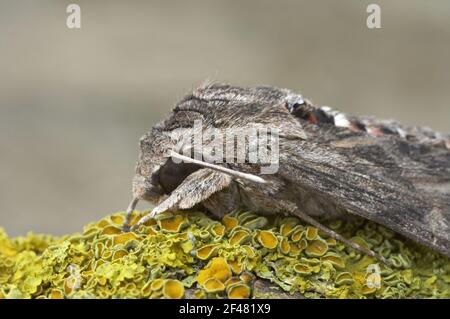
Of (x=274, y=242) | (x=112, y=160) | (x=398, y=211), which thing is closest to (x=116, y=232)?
(x=274, y=242)

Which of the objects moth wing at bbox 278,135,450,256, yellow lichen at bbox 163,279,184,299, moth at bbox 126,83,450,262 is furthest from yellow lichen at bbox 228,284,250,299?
moth wing at bbox 278,135,450,256

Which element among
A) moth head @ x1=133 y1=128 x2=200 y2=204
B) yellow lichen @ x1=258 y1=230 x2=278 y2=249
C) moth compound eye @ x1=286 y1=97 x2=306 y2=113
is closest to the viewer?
yellow lichen @ x1=258 y1=230 x2=278 y2=249

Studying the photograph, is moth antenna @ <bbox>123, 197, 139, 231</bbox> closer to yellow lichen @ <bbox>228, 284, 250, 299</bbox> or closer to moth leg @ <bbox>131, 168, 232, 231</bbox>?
moth leg @ <bbox>131, 168, 232, 231</bbox>

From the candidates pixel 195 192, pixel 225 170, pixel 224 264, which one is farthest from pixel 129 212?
pixel 224 264

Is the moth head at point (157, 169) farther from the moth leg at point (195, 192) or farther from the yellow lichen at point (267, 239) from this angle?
the yellow lichen at point (267, 239)
